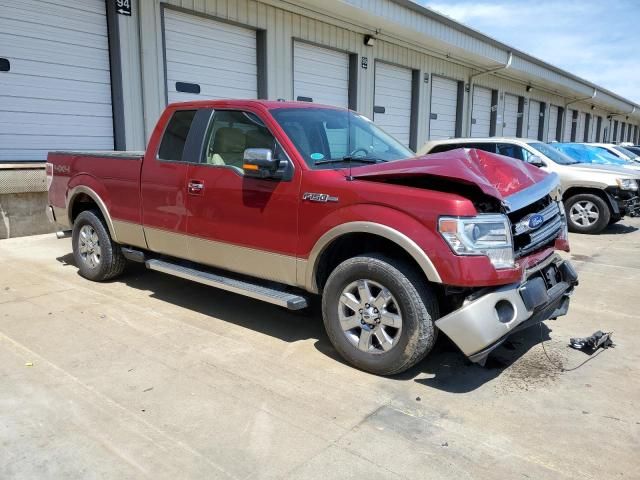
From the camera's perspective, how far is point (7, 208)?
845 cm

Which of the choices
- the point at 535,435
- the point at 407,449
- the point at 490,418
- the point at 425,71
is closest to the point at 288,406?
the point at 407,449

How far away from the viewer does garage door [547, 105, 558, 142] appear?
1181 inches

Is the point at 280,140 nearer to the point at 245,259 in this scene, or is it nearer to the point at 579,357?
the point at 245,259

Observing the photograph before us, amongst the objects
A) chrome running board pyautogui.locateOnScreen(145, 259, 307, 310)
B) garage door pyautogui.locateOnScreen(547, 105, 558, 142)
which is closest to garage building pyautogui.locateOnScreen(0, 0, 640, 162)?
chrome running board pyautogui.locateOnScreen(145, 259, 307, 310)

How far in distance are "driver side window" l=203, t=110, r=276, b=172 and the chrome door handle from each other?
0.20 m

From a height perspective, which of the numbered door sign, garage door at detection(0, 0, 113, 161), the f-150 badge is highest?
the numbered door sign

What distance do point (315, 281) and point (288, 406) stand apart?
3.41 feet

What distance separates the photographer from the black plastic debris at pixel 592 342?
440 cm

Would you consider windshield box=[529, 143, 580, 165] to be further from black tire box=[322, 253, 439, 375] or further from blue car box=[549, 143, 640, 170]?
black tire box=[322, 253, 439, 375]

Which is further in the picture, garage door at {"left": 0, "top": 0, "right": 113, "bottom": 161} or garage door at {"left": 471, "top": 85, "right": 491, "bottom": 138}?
garage door at {"left": 471, "top": 85, "right": 491, "bottom": 138}

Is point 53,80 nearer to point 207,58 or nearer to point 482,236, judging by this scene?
point 207,58

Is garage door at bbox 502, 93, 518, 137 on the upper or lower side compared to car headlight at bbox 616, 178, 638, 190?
upper

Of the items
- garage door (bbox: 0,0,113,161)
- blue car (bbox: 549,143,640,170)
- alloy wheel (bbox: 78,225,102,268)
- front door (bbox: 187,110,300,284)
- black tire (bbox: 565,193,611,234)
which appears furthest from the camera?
blue car (bbox: 549,143,640,170)

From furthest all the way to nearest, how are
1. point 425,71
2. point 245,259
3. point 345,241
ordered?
point 425,71, point 245,259, point 345,241
